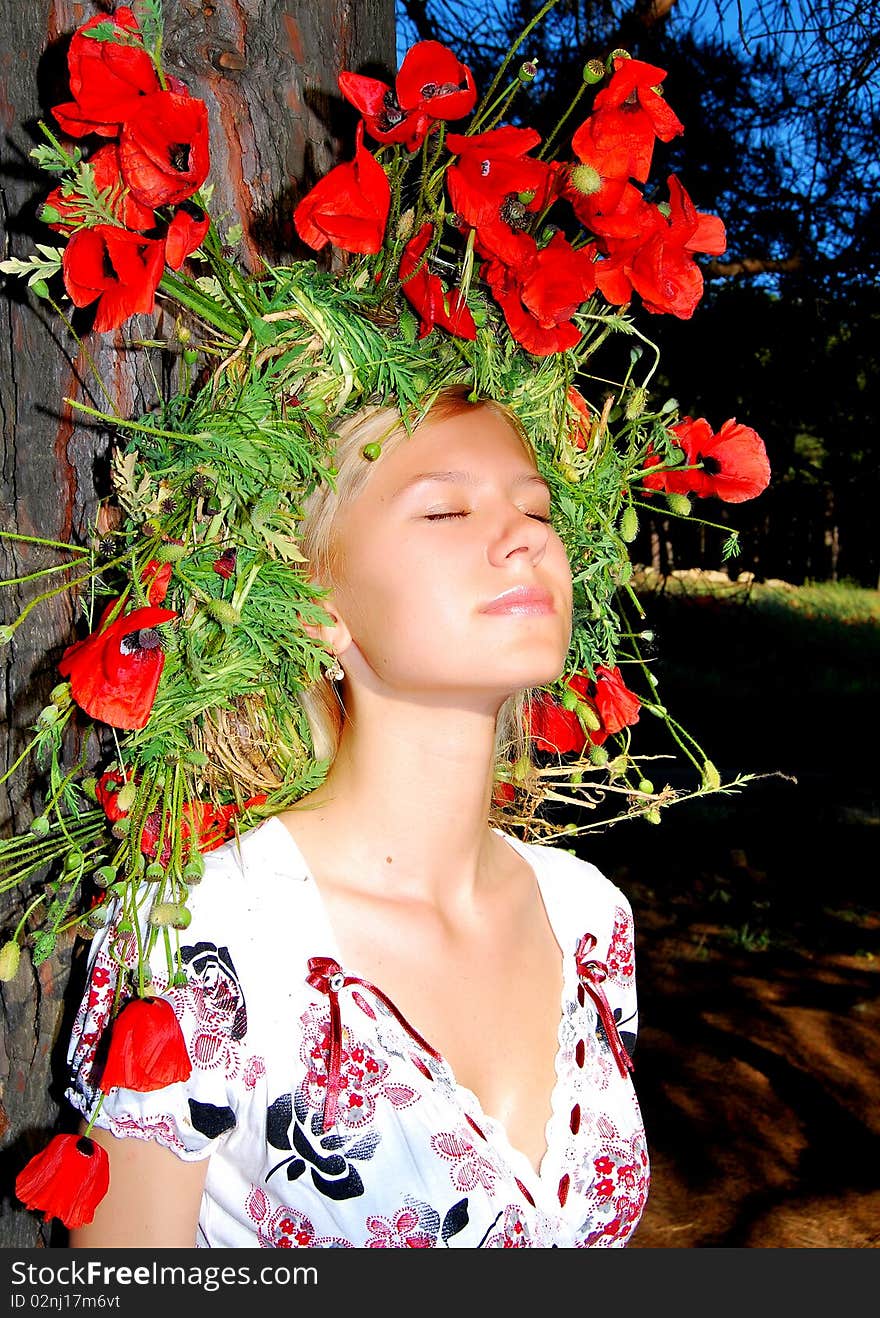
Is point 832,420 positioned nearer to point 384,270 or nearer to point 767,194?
point 767,194

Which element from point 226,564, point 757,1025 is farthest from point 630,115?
point 757,1025

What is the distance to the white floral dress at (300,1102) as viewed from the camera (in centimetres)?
135

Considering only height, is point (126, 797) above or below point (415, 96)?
below

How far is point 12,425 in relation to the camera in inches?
55.7

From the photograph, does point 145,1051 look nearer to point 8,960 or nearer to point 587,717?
point 8,960

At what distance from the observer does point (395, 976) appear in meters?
1.50

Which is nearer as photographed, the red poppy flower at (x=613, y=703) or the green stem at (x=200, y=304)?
the green stem at (x=200, y=304)

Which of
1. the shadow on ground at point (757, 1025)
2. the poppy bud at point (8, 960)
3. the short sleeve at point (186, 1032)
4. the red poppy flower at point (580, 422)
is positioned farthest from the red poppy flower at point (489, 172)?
the shadow on ground at point (757, 1025)

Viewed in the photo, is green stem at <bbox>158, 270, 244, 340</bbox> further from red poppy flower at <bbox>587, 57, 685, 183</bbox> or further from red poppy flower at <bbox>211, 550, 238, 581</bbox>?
red poppy flower at <bbox>587, 57, 685, 183</bbox>

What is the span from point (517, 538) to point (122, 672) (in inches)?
19.1

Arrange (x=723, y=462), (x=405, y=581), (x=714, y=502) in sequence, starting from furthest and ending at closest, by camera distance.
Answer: (x=714, y=502), (x=723, y=462), (x=405, y=581)

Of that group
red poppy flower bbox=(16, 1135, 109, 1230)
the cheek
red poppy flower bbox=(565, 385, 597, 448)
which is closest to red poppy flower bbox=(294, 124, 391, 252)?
the cheek

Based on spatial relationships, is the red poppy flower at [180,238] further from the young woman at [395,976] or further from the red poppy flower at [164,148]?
the young woman at [395,976]

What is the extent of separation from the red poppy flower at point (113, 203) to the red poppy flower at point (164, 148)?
1 centimetres
